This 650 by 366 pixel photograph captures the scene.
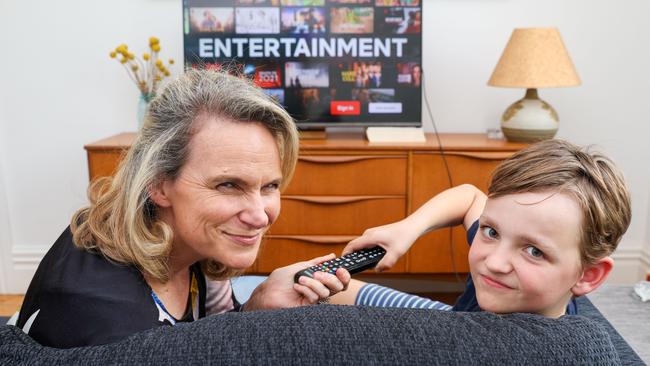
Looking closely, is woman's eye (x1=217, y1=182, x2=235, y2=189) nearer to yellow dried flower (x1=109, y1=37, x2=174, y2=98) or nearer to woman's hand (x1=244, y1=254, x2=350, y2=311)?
woman's hand (x1=244, y1=254, x2=350, y2=311)

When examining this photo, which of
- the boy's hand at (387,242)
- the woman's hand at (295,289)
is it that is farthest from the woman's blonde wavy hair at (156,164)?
the boy's hand at (387,242)

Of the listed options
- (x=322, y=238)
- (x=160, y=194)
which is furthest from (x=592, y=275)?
(x=322, y=238)

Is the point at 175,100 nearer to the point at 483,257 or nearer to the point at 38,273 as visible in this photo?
the point at 38,273

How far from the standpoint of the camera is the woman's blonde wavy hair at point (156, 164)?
0.96m

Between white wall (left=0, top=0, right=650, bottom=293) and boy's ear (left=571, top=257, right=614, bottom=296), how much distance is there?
207cm

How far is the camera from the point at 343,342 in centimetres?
62

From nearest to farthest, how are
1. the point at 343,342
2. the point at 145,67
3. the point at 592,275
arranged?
the point at 343,342, the point at 592,275, the point at 145,67

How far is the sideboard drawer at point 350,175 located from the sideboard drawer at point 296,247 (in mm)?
199

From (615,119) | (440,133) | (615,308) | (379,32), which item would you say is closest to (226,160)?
(615,308)

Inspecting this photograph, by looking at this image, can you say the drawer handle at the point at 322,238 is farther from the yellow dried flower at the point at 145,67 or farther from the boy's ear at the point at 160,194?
the boy's ear at the point at 160,194

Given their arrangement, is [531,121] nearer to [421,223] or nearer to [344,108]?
[344,108]

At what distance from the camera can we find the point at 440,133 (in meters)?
2.92

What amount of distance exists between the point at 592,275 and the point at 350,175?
1.68m

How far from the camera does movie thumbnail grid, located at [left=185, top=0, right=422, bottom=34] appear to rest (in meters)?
2.63
